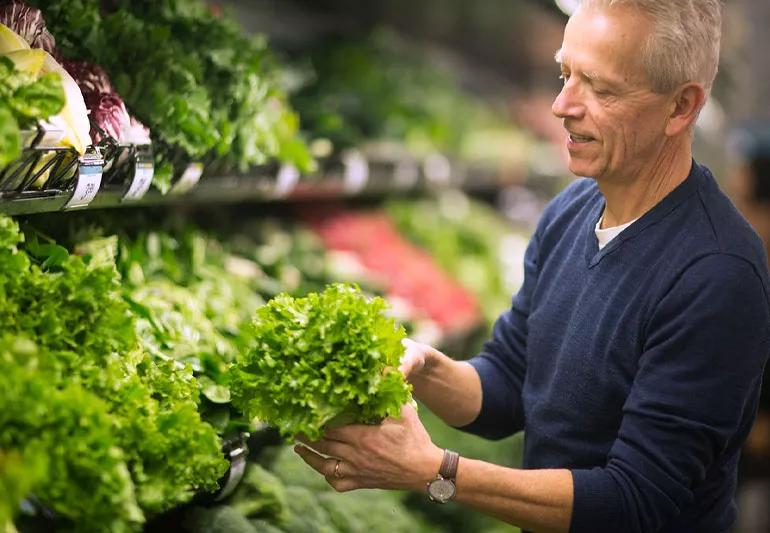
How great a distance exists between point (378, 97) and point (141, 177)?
257 cm

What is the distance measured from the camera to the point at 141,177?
216cm

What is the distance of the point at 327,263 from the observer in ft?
12.4

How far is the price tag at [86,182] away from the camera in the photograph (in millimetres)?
1870

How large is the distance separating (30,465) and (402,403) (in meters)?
0.72

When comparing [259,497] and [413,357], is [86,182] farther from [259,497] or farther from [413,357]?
[259,497]

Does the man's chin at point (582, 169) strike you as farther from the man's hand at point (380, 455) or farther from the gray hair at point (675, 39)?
the man's hand at point (380, 455)

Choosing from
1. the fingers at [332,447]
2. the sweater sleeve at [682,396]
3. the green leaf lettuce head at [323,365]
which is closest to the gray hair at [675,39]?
the sweater sleeve at [682,396]

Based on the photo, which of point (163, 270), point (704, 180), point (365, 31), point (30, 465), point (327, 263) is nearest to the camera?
point (30, 465)

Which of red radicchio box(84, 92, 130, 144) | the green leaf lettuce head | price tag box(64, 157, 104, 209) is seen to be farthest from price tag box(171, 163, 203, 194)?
the green leaf lettuce head

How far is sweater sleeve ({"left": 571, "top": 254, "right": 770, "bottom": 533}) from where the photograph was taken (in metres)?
1.89

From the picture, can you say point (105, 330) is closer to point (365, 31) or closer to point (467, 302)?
point (467, 302)

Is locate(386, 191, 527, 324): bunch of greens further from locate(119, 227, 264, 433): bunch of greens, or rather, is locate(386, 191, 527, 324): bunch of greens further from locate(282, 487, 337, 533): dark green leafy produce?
locate(282, 487, 337, 533): dark green leafy produce

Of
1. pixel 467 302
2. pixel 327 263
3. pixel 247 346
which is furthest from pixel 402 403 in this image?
pixel 467 302

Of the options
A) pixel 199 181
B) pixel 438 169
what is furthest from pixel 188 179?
pixel 438 169
